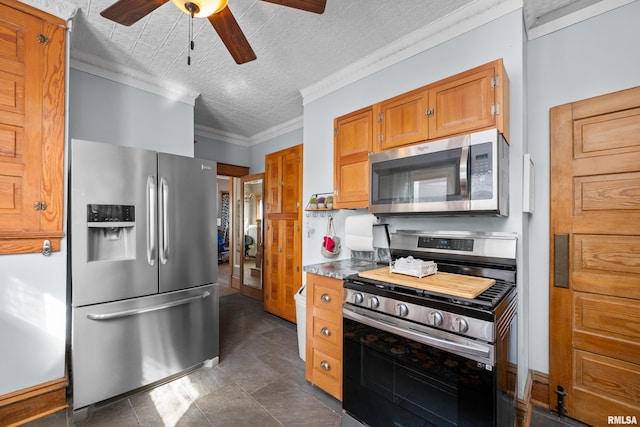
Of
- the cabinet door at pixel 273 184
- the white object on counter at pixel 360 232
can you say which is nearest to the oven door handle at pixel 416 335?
the white object on counter at pixel 360 232

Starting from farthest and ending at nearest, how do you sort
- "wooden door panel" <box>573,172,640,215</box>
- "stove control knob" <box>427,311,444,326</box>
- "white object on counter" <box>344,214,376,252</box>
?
1. "white object on counter" <box>344,214,376,252</box>
2. "wooden door panel" <box>573,172,640,215</box>
3. "stove control knob" <box>427,311,444,326</box>

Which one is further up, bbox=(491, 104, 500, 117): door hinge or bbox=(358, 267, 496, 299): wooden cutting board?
bbox=(491, 104, 500, 117): door hinge

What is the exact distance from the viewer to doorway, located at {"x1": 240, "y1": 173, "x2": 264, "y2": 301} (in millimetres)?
4492

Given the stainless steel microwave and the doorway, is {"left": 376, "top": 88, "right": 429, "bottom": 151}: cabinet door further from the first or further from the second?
the doorway

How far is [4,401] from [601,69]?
14.2ft

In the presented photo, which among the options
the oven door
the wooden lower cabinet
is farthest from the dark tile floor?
the oven door

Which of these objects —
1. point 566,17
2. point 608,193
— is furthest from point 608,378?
point 566,17

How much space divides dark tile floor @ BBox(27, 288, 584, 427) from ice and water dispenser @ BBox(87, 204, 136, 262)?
107 cm

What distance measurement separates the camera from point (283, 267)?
3.74 metres

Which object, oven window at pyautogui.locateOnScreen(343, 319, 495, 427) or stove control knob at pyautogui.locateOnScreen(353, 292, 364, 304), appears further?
stove control knob at pyautogui.locateOnScreen(353, 292, 364, 304)

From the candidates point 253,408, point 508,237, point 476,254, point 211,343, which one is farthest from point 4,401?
point 508,237

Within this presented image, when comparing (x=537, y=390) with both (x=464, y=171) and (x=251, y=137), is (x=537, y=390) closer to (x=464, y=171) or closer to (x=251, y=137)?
(x=464, y=171)

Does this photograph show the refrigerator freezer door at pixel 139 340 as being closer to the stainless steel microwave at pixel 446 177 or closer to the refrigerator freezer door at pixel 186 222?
the refrigerator freezer door at pixel 186 222

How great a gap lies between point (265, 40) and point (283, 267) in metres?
2.63
